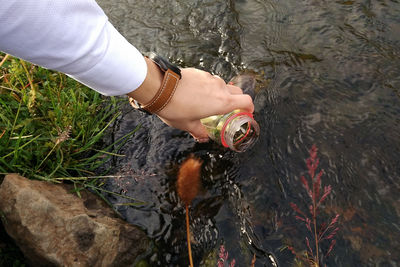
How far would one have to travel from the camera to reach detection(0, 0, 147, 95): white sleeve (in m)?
1.37

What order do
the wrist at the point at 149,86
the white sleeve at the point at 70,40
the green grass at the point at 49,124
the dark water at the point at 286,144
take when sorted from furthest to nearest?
1. the green grass at the point at 49,124
2. the dark water at the point at 286,144
3. the wrist at the point at 149,86
4. the white sleeve at the point at 70,40

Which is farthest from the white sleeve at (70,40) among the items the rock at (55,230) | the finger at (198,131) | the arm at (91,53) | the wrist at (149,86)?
the rock at (55,230)

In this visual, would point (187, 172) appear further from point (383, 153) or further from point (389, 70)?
point (389, 70)

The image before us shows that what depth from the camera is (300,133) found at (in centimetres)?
285

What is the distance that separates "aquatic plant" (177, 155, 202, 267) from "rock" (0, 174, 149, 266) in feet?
1.79

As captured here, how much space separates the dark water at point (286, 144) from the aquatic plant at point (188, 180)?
0.21ft

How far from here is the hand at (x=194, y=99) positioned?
2195mm

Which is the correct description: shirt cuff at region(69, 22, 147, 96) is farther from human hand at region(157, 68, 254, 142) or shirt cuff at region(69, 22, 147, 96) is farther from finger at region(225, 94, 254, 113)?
finger at region(225, 94, 254, 113)

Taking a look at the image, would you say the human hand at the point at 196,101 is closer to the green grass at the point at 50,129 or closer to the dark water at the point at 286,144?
the dark water at the point at 286,144

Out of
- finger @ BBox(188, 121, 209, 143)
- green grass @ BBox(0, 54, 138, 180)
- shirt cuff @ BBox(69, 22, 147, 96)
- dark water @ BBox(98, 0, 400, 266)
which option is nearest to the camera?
shirt cuff @ BBox(69, 22, 147, 96)

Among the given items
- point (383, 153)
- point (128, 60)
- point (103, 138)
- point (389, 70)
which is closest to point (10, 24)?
point (128, 60)

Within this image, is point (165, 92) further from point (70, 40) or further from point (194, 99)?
point (70, 40)

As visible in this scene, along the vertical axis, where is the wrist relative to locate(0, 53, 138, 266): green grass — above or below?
above

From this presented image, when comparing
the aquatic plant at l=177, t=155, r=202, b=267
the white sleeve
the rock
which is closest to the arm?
the white sleeve
